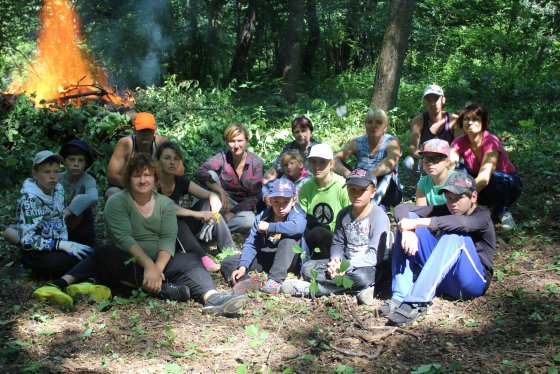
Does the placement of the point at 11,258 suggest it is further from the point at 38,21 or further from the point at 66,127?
the point at 38,21

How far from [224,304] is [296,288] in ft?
2.26

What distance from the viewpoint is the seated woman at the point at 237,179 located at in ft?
20.9

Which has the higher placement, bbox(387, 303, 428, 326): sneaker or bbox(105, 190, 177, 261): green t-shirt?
bbox(105, 190, 177, 261): green t-shirt

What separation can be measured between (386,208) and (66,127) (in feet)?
16.9

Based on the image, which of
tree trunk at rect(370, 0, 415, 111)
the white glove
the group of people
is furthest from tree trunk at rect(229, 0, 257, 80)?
the white glove

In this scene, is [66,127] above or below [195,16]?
below

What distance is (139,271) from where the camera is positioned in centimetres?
485

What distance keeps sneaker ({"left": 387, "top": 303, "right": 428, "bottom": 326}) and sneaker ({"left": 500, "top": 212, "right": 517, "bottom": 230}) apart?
190cm

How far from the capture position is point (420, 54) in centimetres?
1672

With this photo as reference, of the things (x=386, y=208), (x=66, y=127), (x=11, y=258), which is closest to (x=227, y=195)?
(x=386, y=208)

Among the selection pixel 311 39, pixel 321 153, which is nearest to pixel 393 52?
pixel 321 153

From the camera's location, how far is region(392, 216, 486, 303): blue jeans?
434 cm

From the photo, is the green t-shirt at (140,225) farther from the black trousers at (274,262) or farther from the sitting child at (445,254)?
the sitting child at (445,254)

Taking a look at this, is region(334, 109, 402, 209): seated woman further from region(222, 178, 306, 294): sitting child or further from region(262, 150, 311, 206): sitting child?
region(222, 178, 306, 294): sitting child
